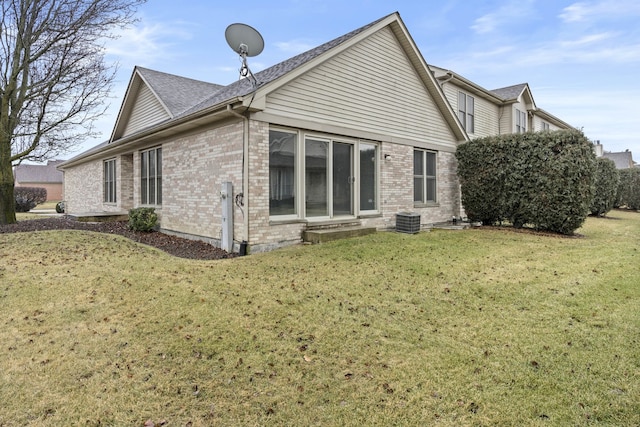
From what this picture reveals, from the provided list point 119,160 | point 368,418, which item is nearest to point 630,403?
point 368,418

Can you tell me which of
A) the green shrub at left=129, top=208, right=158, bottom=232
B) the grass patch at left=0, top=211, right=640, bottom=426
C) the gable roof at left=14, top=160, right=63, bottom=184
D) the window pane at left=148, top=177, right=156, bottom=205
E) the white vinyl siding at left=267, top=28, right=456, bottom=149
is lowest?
the grass patch at left=0, top=211, right=640, bottom=426

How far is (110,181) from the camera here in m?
16.3

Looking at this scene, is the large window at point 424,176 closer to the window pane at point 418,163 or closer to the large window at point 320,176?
the window pane at point 418,163

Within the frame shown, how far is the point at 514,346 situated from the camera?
3.67 metres

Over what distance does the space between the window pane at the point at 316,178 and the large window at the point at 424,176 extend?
4.25 m

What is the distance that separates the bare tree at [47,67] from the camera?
11695 millimetres

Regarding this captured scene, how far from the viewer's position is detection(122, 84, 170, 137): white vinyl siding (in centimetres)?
1379

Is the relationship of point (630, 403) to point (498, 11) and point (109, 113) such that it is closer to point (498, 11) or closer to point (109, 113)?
point (498, 11)

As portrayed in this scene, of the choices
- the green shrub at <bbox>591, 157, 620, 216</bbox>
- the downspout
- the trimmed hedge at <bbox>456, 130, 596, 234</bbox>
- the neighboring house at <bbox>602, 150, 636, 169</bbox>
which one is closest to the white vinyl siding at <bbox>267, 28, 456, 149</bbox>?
the downspout

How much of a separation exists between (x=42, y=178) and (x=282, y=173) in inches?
2369

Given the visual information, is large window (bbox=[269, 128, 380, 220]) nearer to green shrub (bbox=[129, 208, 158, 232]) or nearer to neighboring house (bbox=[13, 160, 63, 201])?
green shrub (bbox=[129, 208, 158, 232])

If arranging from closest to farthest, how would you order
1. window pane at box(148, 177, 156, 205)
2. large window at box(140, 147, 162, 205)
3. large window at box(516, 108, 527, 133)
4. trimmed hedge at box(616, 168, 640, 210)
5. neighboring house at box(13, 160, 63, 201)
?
large window at box(140, 147, 162, 205) < window pane at box(148, 177, 156, 205) < large window at box(516, 108, 527, 133) < trimmed hedge at box(616, 168, 640, 210) < neighboring house at box(13, 160, 63, 201)

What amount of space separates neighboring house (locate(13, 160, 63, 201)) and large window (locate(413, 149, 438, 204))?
57621 mm

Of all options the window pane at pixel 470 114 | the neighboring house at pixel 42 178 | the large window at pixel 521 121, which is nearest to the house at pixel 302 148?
the window pane at pixel 470 114
